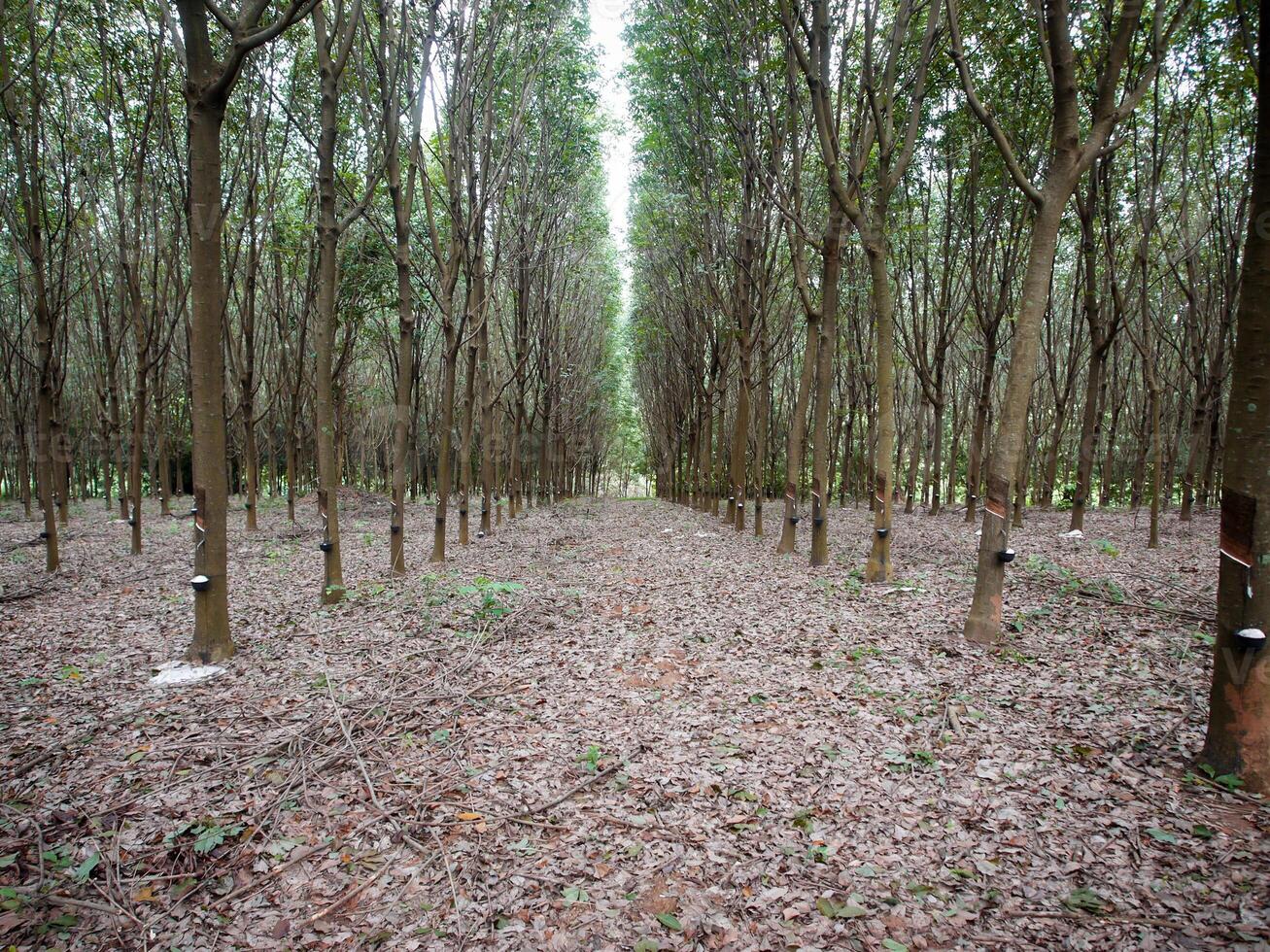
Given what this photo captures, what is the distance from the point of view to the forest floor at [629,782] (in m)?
2.69

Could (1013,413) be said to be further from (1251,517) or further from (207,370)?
(207,370)

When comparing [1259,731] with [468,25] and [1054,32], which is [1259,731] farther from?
[468,25]

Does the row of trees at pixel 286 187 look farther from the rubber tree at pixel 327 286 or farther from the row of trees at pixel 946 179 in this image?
the row of trees at pixel 946 179

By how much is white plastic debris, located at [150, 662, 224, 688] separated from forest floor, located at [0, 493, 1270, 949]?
0.39 feet

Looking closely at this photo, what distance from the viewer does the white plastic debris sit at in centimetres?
505

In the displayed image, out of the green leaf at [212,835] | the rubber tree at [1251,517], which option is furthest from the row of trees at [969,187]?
the green leaf at [212,835]

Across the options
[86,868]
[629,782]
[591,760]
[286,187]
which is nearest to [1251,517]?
[629,782]

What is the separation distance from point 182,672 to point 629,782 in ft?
13.9

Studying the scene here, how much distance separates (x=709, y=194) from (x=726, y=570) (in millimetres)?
9006

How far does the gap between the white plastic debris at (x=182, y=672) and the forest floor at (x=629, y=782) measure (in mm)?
118

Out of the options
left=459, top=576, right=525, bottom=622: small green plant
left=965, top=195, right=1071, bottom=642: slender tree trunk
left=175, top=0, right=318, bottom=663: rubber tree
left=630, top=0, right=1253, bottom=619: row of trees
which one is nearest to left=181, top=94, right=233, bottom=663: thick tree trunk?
left=175, top=0, right=318, bottom=663: rubber tree

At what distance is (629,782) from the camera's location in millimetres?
3779

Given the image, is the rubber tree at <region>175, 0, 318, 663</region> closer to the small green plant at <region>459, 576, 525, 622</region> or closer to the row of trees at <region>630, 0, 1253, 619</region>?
the small green plant at <region>459, 576, 525, 622</region>

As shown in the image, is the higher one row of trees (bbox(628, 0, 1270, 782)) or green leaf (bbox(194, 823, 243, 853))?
row of trees (bbox(628, 0, 1270, 782))
